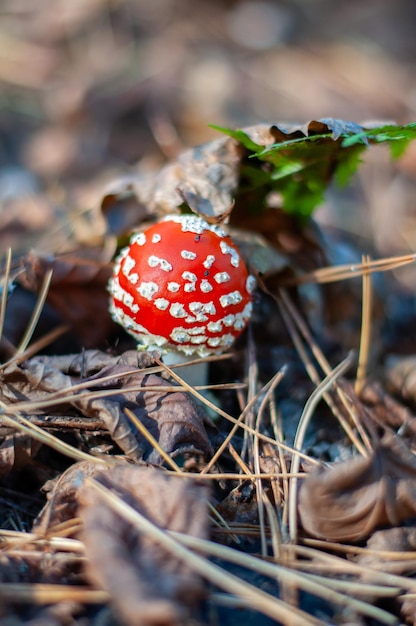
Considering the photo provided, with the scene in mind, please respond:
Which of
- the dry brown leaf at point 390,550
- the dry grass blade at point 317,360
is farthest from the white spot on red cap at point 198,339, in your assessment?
the dry brown leaf at point 390,550

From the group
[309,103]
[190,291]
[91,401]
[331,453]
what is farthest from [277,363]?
[309,103]

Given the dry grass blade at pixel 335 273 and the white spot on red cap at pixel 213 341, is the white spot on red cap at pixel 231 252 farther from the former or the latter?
the dry grass blade at pixel 335 273

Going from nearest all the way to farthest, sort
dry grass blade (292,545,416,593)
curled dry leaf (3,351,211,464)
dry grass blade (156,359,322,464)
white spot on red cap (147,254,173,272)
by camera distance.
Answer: dry grass blade (292,545,416,593) → curled dry leaf (3,351,211,464) → dry grass blade (156,359,322,464) → white spot on red cap (147,254,173,272)

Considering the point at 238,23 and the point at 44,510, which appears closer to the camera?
the point at 44,510

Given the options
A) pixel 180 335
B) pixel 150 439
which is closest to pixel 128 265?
pixel 180 335

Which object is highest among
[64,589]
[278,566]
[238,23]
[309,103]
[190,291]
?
[238,23]

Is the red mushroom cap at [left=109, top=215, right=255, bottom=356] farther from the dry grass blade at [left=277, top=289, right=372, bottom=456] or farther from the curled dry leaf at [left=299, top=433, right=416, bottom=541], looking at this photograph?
the curled dry leaf at [left=299, top=433, right=416, bottom=541]

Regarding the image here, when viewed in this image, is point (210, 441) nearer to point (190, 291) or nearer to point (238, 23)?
point (190, 291)

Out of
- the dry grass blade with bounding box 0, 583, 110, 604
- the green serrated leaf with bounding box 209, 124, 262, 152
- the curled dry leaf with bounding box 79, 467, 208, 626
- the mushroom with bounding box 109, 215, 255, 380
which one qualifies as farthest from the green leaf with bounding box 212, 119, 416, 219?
the dry grass blade with bounding box 0, 583, 110, 604
